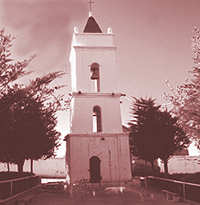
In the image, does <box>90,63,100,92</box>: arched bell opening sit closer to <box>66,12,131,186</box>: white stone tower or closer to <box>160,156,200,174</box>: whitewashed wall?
<box>66,12,131,186</box>: white stone tower

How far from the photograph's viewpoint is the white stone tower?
2366 cm

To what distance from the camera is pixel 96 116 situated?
26.1 meters

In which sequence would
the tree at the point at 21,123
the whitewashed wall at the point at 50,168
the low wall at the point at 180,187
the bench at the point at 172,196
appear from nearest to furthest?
the low wall at the point at 180,187 < the tree at the point at 21,123 < the bench at the point at 172,196 < the whitewashed wall at the point at 50,168

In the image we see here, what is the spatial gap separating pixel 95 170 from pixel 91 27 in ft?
43.5

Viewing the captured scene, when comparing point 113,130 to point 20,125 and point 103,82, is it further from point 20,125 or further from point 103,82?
point 20,125

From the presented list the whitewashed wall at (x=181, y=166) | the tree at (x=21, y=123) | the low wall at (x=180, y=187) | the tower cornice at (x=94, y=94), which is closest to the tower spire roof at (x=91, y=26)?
the tower cornice at (x=94, y=94)

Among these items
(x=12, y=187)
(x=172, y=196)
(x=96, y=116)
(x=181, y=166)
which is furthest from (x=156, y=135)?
(x=181, y=166)

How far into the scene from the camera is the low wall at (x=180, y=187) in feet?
40.3

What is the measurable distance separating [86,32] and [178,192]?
17625 mm

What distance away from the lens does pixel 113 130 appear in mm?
24750

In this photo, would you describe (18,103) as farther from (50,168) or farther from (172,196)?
(50,168)

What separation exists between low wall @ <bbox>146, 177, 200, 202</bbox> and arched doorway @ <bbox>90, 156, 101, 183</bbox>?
5.46 meters

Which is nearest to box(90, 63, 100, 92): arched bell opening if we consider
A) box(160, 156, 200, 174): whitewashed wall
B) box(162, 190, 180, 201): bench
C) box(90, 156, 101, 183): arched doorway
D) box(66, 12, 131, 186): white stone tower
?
box(66, 12, 131, 186): white stone tower

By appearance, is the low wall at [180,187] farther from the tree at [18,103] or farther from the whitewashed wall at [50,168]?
the whitewashed wall at [50,168]
